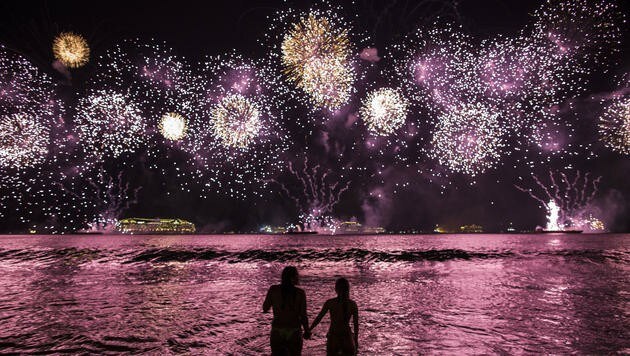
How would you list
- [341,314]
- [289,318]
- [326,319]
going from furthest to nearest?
[326,319], [341,314], [289,318]

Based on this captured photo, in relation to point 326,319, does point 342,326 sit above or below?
above

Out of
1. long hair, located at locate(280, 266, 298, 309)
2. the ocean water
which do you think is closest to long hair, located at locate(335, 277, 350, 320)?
long hair, located at locate(280, 266, 298, 309)

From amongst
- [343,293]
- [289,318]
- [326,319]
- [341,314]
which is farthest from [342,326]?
[326,319]

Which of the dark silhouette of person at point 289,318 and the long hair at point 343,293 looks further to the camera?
the long hair at point 343,293

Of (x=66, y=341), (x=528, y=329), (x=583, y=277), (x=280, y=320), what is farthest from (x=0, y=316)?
(x=583, y=277)

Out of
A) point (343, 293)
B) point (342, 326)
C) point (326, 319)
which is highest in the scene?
point (343, 293)

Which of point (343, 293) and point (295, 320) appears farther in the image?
point (343, 293)

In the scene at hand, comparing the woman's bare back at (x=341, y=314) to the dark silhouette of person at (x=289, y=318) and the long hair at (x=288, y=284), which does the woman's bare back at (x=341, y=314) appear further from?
the long hair at (x=288, y=284)

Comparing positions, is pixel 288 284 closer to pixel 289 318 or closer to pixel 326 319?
pixel 289 318

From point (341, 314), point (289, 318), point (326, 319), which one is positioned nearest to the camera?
point (289, 318)

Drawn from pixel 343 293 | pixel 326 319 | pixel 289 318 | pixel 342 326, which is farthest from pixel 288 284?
pixel 326 319

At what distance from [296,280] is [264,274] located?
22.3 metres

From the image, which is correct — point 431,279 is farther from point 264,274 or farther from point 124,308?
point 124,308

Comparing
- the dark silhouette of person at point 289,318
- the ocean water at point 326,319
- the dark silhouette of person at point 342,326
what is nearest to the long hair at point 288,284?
the dark silhouette of person at point 289,318
